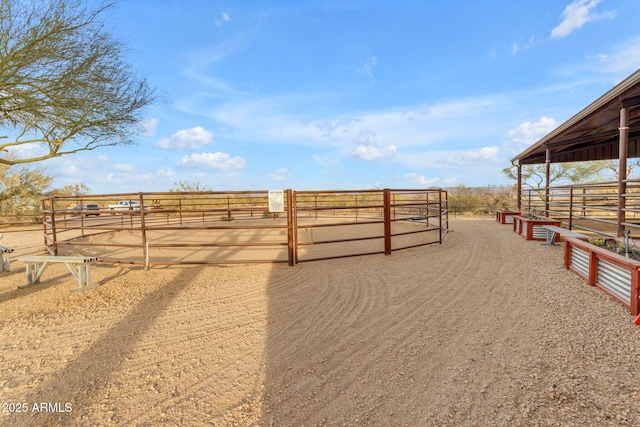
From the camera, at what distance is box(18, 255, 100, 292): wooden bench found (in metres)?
4.96

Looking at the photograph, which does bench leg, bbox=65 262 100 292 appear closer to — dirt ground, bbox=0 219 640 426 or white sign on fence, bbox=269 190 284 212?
dirt ground, bbox=0 219 640 426

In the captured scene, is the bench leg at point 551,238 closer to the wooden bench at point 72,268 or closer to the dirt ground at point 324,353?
the dirt ground at point 324,353

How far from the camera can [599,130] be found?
8.90 m

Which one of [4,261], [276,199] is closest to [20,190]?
[4,261]

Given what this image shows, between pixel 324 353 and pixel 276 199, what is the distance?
3617 mm

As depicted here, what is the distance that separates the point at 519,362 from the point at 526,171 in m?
27.5

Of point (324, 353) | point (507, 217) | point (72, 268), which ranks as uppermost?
point (507, 217)

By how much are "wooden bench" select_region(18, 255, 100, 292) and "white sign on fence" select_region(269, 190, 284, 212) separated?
120 inches

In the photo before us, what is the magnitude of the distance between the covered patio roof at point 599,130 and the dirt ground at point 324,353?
3311mm

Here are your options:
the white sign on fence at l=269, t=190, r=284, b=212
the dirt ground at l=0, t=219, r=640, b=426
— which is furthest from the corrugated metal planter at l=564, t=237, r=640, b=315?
the white sign on fence at l=269, t=190, r=284, b=212

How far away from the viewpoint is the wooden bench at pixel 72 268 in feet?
16.3

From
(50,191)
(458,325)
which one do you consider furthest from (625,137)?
(50,191)

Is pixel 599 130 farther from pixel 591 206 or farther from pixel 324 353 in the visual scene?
pixel 324 353

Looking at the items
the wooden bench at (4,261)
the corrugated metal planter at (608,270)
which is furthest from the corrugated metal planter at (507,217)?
the wooden bench at (4,261)
